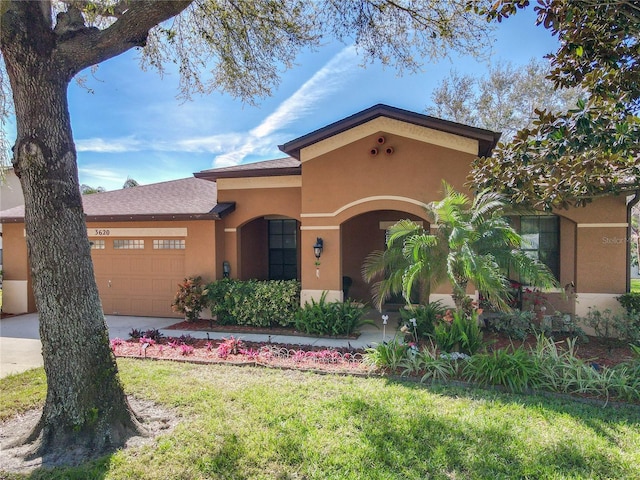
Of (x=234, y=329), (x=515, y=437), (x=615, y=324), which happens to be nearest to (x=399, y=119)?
(x=234, y=329)

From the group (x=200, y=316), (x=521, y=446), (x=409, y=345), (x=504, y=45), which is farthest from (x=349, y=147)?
(x=521, y=446)

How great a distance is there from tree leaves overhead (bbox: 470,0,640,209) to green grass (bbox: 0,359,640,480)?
3.38m

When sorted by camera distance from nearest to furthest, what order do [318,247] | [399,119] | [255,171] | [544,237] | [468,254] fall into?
1. [468,254]
2. [399,119]
3. [318,247]
4. [544,237]
5. [255,171]

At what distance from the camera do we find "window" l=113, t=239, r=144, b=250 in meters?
12.1

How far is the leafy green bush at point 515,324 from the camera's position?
866 cm

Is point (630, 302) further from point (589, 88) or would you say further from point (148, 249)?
point (148, 249)

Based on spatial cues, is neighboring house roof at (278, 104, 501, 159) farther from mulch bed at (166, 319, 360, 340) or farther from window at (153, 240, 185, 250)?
mulch bed at (166, 319, 360, 340)

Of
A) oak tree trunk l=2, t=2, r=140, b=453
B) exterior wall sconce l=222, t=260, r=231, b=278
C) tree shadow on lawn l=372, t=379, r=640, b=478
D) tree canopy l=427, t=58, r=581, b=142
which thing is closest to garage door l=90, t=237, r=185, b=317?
exterior wall sconce l=222, t=260, r=231, b=278

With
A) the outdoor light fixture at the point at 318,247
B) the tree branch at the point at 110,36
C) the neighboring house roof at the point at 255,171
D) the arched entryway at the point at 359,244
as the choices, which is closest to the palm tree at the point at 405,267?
the outdoor light fixture at the point at 318,247

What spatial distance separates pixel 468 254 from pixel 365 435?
355cm

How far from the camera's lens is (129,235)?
12.1 meters

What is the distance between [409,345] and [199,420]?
12.4 ft

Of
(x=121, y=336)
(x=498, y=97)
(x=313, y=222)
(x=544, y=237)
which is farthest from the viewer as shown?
(x=498, y=97)

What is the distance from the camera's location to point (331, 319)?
9250 mm
